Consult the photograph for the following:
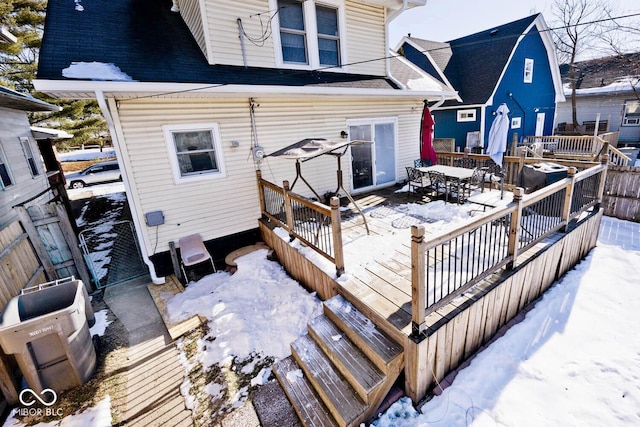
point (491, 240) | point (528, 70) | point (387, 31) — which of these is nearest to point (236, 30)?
point (387, 31)

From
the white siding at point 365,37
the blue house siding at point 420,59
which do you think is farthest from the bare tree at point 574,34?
the white siding at point 365,37

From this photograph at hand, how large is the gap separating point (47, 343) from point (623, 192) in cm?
1170

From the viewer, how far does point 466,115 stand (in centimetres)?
1442

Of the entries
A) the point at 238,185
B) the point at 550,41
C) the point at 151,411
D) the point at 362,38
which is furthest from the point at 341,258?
the point at 550,41

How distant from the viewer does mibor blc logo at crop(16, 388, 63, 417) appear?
298 cm

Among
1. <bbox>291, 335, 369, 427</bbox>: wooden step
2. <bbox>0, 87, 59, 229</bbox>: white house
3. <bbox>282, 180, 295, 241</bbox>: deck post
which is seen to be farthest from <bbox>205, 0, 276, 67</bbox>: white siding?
<bbox>291, 335, 369, 427</bbox>: wooden step

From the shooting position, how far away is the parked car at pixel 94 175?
15773 mm

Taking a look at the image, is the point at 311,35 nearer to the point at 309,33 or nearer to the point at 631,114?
the point at 309,33

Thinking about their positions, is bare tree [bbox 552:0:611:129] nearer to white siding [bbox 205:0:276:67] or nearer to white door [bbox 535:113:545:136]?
white door [bbox 535:113:545:136]

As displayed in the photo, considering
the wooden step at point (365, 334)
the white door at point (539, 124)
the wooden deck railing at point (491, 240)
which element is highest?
the white door at point (539, 124)

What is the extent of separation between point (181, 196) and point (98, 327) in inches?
97.7

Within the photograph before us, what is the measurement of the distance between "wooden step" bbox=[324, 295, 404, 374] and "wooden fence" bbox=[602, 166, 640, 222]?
8425mm

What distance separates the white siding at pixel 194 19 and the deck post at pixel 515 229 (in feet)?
19.3

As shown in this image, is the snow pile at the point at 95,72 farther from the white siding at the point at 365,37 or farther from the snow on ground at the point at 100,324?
the white siding at the point at 365,37
